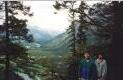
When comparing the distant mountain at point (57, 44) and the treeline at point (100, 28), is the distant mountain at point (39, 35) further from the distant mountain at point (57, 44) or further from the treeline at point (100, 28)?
the treeline at point (100, 28)

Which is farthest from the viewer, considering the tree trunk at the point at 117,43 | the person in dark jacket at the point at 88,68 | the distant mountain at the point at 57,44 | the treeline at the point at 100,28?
the tree trunk at the point at 117,43

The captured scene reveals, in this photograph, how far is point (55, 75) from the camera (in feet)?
34.8

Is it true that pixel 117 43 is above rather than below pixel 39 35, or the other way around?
below

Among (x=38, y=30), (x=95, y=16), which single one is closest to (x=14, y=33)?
(x=38, y=30)

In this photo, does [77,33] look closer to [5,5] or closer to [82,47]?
[82,47]

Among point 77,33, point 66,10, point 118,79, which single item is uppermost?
point 66,10

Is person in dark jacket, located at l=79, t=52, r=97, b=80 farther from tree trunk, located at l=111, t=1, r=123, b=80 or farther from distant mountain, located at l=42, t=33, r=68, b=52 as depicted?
tree trunk, located at l=111, t=1, r=123, b=80

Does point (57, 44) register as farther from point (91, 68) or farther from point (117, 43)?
point (91, 68)

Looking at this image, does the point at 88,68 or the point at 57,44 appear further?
the point at 57,44

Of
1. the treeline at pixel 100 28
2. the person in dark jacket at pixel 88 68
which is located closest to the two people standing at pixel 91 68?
the person in dark jacket at pixel 88 68

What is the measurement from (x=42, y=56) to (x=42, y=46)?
0.31 meters

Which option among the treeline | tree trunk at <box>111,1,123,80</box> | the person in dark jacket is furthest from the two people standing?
tree trunk at <box>111,1,123,80</box>

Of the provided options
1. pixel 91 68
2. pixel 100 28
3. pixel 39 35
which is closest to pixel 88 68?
pixel 91 68

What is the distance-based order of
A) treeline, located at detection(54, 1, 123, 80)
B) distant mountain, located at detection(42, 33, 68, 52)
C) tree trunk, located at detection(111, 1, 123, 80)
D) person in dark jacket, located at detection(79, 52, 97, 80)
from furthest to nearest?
1. tree trunk, located at detection(111, 1, 123, 80)
2. treeline, located at detection(54, 1, 123, 80)
3. distant mountain, located at detection(42, 33, 68, 52)
4. person in dark jacket, located at detection(79, 52, 97, 80)
